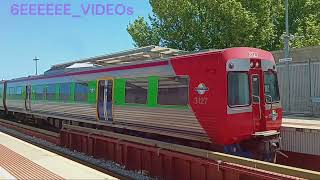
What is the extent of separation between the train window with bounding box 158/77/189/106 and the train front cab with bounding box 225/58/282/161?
4.05ft

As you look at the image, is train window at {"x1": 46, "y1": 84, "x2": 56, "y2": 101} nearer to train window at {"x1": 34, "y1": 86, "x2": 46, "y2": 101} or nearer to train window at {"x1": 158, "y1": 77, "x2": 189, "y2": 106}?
train window at {"x1": 34, "y1": 86, "x2": 46, "y2": 101}

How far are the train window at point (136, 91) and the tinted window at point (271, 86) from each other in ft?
10.7

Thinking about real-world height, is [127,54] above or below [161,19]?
below

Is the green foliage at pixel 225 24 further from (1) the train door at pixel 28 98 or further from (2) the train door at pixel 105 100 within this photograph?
(2) the train door at pixel 105 100

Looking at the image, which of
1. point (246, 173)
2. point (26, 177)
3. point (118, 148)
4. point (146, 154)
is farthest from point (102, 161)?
point (246, 173)

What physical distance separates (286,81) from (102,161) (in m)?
11.0

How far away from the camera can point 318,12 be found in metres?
37.4

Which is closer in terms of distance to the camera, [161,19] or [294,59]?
[294,59]

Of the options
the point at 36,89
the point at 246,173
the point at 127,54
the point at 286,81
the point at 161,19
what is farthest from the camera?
the point at 161,19

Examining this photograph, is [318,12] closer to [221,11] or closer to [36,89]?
[221,11]

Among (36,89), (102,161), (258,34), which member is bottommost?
(102,161)

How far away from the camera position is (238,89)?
33.6 ft

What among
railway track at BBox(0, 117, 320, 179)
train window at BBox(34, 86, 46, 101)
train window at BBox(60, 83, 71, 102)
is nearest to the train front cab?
railway track at BBox(0, 117, 320, 179)

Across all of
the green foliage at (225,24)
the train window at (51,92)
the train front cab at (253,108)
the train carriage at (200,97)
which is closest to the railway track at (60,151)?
the train carriage at (200,97)
